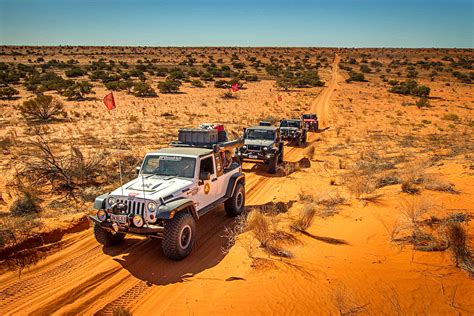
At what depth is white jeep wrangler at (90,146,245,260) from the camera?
275 inches

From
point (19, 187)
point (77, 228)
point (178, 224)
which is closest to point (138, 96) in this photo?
point (19, 187)

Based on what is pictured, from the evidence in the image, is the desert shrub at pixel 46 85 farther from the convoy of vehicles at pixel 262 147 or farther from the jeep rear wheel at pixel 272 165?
the jeep rear wheel at pixel 272 165

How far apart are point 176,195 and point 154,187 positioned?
520 millimetres

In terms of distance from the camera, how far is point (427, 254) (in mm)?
7254

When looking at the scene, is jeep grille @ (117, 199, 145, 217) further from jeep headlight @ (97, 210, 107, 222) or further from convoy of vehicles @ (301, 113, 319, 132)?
convoy of vehicles @ (301, 113, 319, 132)

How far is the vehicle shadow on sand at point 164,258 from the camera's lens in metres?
6.84

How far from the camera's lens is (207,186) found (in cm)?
855

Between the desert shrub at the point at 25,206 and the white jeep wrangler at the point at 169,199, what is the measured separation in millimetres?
3258

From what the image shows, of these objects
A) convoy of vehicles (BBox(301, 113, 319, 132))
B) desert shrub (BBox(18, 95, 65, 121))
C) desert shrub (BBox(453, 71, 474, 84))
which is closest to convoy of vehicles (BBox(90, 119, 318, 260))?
convoy of vehicles (BBox(301, 113, 319, 132))

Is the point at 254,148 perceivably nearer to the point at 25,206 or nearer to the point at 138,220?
the point at 25,206

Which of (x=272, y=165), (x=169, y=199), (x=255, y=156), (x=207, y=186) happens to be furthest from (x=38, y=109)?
(x=169, y=199)

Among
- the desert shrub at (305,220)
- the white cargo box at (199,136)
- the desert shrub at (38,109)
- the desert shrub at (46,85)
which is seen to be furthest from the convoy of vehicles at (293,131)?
the desert shrub at (46,85)

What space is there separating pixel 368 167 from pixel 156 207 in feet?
34.9

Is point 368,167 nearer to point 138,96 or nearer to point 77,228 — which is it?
point 77,228
